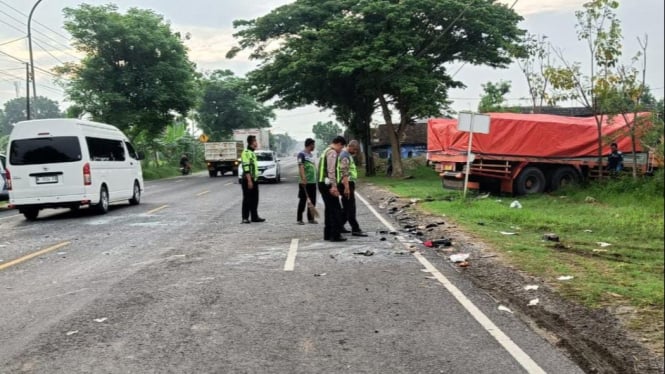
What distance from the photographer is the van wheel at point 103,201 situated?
14630mm

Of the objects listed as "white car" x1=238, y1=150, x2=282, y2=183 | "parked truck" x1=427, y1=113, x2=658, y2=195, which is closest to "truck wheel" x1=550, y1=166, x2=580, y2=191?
"parked truck" x1=427, y1=113, x2=658, y2=195

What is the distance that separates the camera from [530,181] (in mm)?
18219

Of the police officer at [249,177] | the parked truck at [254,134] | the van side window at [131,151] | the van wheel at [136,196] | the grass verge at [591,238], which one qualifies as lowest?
the grass verge at [591,238]

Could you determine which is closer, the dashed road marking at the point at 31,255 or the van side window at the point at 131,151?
the dashed road marking at the point at 31,255

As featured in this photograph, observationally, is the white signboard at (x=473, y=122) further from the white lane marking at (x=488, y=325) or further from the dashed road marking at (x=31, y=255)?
the dashed road marking at (x=31, y=255)

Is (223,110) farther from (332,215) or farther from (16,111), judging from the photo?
(332,215)

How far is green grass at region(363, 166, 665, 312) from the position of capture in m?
4.29

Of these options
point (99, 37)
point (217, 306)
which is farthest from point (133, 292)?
point (99, 37)

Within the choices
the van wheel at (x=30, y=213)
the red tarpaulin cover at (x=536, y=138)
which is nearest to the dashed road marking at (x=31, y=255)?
the van wheel at (x=30, y=213)

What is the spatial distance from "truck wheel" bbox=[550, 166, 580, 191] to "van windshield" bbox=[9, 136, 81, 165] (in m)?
13.3

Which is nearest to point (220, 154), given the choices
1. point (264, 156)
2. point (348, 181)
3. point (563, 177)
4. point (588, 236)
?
point (264, 156)

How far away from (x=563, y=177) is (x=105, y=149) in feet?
43.4

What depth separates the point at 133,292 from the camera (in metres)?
6.46

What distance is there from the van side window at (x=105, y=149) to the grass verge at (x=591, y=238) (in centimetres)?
826
